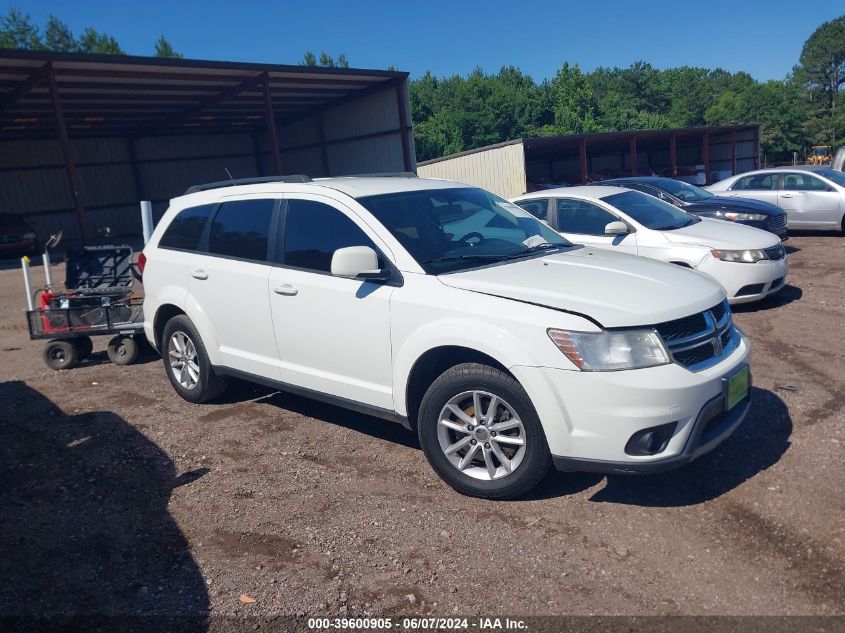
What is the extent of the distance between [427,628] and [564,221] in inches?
258

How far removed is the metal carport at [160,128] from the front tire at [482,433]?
545 inches

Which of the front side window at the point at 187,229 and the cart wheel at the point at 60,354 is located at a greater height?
the front side window at the point at 187,229

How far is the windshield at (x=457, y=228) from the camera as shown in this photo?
4405 mm

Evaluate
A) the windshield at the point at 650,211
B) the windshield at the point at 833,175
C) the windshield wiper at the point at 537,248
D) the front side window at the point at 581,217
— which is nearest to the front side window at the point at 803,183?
the windshield at the point at 833,175

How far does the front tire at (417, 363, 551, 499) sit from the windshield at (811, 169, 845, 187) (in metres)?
12.9

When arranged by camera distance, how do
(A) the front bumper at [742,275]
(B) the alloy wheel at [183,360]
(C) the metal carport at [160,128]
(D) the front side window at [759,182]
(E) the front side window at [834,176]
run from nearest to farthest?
1. (B) the alloy wheel at [183,360]
2. (A) the front bumper at [742,275]
3. (E) the front side window at [834,176]
4. (D) the front side window at [759,182]
5. (C) the metal carport at [160,128]

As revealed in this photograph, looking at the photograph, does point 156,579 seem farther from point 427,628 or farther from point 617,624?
point 617,624

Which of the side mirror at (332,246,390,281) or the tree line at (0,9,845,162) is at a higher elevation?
the tree line at (0,9,845,162)

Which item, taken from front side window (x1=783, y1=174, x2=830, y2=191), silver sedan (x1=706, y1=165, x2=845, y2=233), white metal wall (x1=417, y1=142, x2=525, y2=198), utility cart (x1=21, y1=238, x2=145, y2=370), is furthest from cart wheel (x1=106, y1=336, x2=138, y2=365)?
white metal wall (x1=417, y1=142, x2=525, y2=198)

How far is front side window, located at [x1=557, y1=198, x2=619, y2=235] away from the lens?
28.1 feet

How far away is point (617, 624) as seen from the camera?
2914mm

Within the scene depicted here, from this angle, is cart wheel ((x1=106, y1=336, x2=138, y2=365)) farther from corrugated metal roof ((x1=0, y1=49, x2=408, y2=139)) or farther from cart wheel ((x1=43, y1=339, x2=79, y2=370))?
corrugated metal roof ((x1=0, y1=49, x2=408, y2=139))

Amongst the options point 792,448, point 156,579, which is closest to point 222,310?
point 156,579

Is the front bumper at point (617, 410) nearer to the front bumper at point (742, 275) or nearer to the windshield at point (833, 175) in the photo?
the front bumper at point (742, 275)
